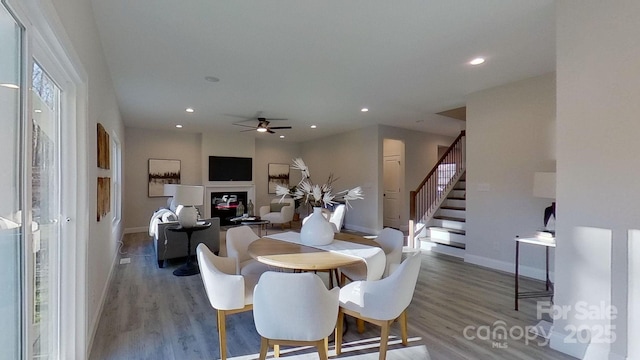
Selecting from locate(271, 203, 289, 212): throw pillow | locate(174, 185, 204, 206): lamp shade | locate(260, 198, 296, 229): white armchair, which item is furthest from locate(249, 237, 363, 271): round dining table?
locate(271, 203, 289, 212): throw pillow

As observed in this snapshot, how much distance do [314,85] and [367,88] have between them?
80 cm

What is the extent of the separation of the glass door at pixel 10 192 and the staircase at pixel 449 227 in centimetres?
529

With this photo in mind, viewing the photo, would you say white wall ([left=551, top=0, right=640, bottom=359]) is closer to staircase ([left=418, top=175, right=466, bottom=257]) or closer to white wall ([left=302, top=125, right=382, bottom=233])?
staircase ([left=418, top=175, right=466, bottom=257])

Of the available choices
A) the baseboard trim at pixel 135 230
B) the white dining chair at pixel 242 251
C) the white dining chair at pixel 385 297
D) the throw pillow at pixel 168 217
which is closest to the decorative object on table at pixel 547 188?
the white dining chair at pixel 385 297

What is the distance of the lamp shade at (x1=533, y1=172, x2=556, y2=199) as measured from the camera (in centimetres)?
296

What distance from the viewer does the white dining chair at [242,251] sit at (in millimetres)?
2697

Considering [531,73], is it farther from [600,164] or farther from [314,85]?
[314,85]

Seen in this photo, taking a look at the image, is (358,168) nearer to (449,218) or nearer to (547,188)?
(449,218)

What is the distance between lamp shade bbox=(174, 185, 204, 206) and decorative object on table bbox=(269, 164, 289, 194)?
17.4 ft

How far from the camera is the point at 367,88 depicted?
435 cm

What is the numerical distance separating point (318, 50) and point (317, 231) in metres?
1.90

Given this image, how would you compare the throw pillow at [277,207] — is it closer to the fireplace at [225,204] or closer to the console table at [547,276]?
the fireplace at [225,204]

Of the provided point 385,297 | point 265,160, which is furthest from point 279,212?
point 385,297

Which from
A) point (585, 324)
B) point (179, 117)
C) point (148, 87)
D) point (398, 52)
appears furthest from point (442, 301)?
point (179, 117)
